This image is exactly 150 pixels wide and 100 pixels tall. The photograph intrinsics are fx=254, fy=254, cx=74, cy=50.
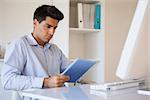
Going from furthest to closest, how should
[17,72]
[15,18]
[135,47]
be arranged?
[15,18] < [17,72] < [135,47]

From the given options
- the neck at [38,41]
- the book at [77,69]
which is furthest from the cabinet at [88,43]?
the book at [77,69]

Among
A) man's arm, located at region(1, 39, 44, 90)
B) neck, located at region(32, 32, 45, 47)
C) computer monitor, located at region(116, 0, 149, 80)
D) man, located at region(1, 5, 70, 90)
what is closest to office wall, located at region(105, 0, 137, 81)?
man, located at region(1, 5, 70, 90)

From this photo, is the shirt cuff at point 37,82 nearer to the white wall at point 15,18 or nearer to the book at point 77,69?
the book at point 77,69

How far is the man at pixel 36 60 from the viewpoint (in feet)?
5.27

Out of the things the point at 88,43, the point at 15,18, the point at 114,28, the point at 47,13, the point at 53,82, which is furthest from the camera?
the point at 88,43

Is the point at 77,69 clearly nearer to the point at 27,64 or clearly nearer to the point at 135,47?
the point at 27,64

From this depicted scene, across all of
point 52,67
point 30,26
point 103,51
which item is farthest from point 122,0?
point 52,67

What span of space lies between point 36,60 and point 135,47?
3.26 feet

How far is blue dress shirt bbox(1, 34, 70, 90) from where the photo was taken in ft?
5.35

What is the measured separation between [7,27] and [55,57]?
45.4 inches

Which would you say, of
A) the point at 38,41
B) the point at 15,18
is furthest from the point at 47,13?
the point at 15,18

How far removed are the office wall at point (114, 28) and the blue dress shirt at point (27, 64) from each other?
3.99ft

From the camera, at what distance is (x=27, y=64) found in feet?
5.77

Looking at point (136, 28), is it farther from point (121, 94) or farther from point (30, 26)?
point (30, 26)
